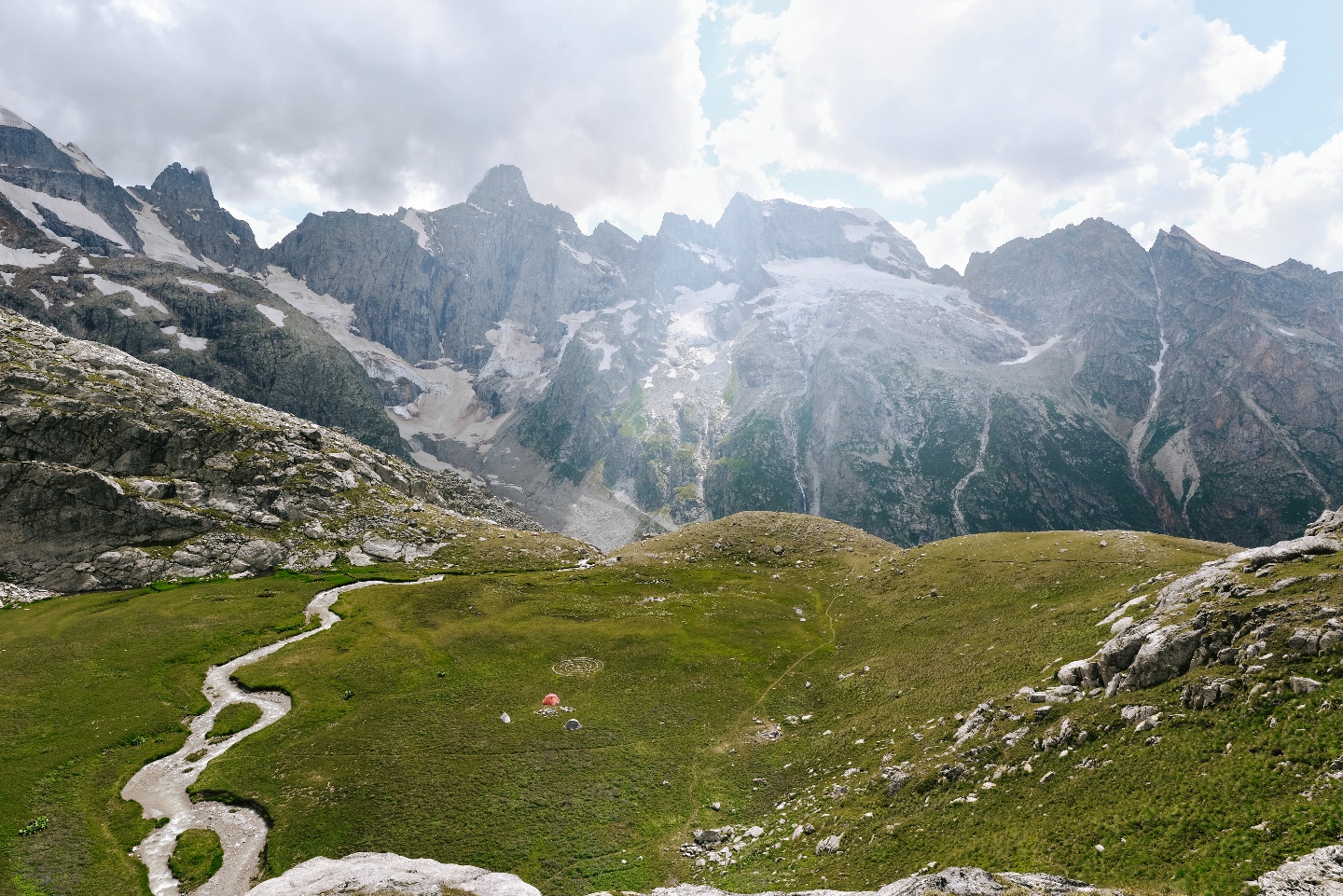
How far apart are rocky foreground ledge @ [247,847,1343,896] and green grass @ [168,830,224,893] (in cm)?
801

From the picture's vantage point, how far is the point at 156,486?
96.4 metres

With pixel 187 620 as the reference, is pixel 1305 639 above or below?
above

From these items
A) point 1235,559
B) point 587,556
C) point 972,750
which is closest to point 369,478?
→ point 587,556

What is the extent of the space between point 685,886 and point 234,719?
1696 inches

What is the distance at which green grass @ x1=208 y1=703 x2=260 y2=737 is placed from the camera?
152 ft

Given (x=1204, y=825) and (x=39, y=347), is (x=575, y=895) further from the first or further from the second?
(x=39, y=347)

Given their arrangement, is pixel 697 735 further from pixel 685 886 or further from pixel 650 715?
pixel 685 886

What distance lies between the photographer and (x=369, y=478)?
12275 cm

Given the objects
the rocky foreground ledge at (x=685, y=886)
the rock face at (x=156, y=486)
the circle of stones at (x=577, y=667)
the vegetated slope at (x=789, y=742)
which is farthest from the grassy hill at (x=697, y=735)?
the rock face at (x=156, y=486)

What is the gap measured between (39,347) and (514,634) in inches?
5012

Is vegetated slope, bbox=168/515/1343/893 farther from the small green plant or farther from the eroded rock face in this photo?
the small green plant

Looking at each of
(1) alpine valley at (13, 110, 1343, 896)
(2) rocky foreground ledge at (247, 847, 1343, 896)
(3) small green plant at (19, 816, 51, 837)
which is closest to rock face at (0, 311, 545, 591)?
(1) alpine valley at (13, 110, 1343, 896)

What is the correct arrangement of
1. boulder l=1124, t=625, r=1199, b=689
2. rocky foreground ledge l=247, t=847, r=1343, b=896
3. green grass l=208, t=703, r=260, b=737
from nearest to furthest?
rocky foreground ledge l=247, t=847, r=1343, b=896, boulder l=1124, t=625, r=1199, b=689, green grass l=208, t=703, r=260, b=737

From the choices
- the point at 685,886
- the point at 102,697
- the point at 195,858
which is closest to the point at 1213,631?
the point at 685,886
